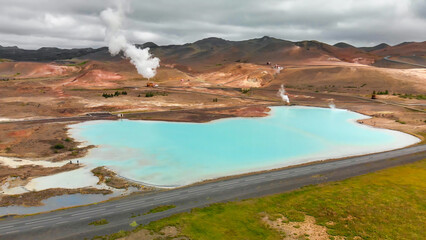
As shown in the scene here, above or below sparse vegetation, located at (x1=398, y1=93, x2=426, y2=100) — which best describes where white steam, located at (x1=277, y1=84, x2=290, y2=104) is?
below

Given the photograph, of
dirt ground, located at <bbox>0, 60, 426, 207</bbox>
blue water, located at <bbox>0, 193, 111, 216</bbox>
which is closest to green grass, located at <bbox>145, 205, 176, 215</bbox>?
blue water, located at <bbox>0, 193, 111, 216</bbox>

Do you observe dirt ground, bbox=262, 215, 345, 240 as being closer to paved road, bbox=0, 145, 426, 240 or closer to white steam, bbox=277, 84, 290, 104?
paved road, bbox=0, 145, 426, 240

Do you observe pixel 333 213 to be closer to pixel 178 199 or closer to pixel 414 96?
pixel 178 199

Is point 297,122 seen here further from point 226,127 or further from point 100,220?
point 100,220

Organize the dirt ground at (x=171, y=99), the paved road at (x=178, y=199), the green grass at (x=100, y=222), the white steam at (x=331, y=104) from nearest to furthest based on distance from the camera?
the paved road at (x=178, y=199) → the green grass at (x=100, y=222) → the dirt ground at (x=171, y=99) → the white steam at (x=331, y=104)

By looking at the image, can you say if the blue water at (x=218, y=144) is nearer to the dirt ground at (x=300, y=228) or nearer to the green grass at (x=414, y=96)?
the dirt ground at (x=300, y=228)

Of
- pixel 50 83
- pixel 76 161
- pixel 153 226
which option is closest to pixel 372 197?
pixel 153 226

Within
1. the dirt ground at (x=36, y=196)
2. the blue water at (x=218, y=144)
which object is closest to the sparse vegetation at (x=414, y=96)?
the blue water at (x=218, y=144)
